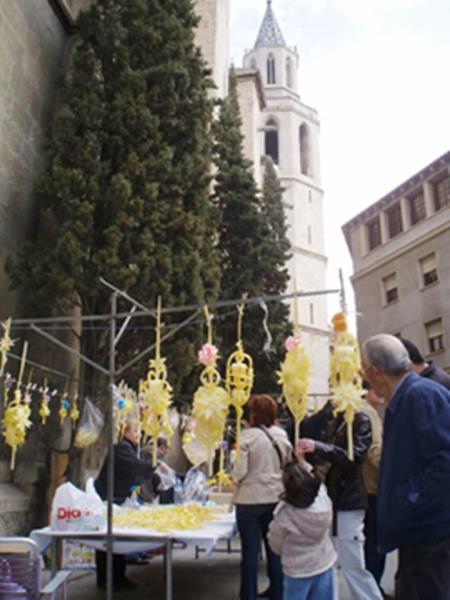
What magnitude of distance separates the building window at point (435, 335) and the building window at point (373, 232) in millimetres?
5480

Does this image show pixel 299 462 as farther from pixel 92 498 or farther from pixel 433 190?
pixel 433 190

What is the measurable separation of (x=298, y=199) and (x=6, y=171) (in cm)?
3862

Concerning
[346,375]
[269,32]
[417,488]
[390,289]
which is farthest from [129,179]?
[269,32]

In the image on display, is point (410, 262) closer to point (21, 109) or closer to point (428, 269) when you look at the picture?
point (428, 269)

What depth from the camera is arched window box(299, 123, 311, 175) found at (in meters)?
51.2

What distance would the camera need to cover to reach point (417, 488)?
8.43 feet

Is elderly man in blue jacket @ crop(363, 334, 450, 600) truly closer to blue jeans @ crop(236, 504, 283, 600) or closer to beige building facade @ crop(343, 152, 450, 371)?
blue jeans @ crop(236, 504, 283, 600)

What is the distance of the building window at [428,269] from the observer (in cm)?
2312

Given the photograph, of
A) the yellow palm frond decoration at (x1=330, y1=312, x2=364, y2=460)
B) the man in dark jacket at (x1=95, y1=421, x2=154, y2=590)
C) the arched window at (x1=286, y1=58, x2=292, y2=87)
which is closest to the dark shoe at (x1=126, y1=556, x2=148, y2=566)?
the man in dark jacket at (x1=95, y1=421, x2=154, y2=590)

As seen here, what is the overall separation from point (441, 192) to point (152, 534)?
21586 millimetres

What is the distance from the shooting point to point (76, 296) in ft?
36.3

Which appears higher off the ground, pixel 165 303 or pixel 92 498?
pixel 165 303

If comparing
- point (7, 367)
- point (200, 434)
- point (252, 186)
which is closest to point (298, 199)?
point (252, 186)

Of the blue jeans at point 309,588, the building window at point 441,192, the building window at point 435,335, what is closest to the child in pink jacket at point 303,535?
the blue jeans at point 309,588
